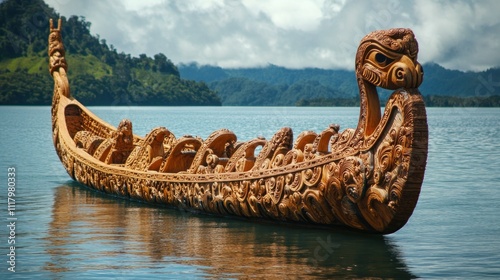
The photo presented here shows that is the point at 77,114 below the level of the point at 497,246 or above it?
above

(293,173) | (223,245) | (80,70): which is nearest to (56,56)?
(293,173)

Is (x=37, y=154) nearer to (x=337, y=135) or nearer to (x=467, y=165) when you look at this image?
(x=467, y=165)

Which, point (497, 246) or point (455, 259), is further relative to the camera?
point (497, 246)

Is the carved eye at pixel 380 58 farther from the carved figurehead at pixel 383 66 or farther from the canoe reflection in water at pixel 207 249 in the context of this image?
the canoe reflection in water at pixel 207 249

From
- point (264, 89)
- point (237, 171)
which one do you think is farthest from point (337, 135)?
point (264, 89)

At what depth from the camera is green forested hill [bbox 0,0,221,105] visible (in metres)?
118

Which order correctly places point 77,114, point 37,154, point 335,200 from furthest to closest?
point 37,154 → point 77,114 → point 335,200

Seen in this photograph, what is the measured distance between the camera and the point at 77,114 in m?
18.9

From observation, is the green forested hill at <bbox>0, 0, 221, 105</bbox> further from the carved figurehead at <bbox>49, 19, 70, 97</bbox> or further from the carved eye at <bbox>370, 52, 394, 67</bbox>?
the carved eye at <bbox>370, 52, 394, 67</bbox>

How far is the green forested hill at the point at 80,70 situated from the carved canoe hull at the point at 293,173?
105 metres

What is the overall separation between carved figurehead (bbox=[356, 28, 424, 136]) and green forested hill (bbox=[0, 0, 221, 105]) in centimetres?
10948

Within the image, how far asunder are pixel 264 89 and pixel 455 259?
169 meters

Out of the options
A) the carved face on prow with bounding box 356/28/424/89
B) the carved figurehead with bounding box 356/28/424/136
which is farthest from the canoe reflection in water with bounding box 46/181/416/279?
the carved face on prow with bounding box 356/28/424/89

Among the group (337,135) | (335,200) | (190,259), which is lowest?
(190,259)
